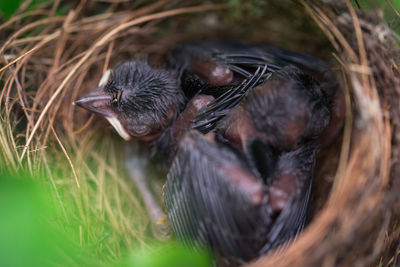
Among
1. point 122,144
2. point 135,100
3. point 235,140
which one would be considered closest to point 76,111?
point 122,144

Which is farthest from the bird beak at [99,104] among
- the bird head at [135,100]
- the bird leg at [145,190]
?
the bird leg at [145,190]

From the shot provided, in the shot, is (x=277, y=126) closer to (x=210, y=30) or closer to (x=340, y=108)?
→ (x=340, y=108)

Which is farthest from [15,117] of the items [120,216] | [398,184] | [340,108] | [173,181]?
[398,184]

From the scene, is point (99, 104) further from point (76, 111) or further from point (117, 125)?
point (76, 111)

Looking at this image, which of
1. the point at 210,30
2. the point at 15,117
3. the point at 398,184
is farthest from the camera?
the point at 210,30

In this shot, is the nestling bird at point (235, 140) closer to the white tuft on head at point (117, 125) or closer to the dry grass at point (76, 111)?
the white tuft on head at point (117, 125)
